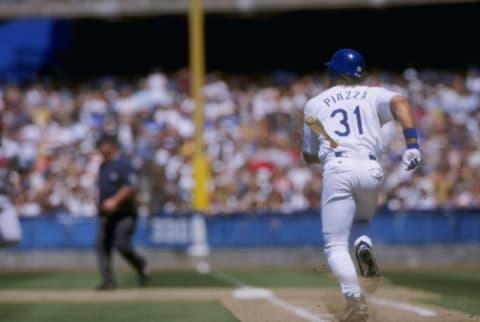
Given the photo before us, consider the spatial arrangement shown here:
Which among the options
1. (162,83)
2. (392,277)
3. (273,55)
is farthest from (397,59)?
(392,277)

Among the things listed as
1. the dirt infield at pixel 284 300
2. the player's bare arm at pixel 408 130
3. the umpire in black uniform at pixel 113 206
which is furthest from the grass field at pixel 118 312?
the umpire in black uniform at pixel 113 206

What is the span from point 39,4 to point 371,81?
8.98 meters

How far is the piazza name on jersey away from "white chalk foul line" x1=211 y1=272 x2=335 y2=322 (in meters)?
1.92

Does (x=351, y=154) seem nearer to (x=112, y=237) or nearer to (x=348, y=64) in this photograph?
(x=348, y=64)

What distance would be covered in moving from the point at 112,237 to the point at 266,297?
10.9 ft

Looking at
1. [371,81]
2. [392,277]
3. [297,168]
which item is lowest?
[392,277]

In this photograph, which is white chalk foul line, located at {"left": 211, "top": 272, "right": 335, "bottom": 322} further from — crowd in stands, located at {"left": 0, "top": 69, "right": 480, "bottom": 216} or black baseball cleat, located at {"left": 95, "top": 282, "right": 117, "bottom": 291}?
crowd in stands, located at {"left": 0, "top": 69, "right": 480, "bottom": 216}

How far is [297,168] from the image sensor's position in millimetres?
24359

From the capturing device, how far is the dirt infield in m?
10.0

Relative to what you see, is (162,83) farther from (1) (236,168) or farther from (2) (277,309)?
(2) (277,309)

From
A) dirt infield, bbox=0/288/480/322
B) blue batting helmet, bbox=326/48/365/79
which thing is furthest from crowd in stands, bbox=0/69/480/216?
blue batting helmet, bbox=326/48/365/79

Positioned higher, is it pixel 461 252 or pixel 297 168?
pixel 297 168

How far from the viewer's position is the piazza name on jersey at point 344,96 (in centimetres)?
877

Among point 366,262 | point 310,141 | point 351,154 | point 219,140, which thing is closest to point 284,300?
point 310,141
